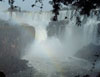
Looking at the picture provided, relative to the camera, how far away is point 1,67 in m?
20.4

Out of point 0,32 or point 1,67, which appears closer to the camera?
point 1,67

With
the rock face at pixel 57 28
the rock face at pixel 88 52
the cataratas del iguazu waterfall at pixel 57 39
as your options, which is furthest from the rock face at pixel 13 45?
the rock face at pixel 88 52

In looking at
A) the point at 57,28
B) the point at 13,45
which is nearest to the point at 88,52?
the point at 57,28

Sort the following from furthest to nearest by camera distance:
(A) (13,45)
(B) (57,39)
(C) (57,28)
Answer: (B) (57,39)
(C) (57,28)
(A) (13,45)

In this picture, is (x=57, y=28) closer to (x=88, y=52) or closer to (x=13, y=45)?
(x=88, y=52)

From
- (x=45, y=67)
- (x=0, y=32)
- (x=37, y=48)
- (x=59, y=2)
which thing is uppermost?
(x=59, y=2)

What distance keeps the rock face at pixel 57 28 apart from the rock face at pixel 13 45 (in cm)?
622

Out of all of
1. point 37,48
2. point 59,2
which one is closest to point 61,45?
point 37,48

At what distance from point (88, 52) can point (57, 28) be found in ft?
27.8

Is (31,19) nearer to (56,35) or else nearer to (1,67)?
(56,35)

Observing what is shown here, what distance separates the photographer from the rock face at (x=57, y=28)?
37.2m

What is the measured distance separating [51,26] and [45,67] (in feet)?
53.7

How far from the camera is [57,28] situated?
124 feet

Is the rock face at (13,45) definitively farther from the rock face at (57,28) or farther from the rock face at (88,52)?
the rock face at (88,52)
